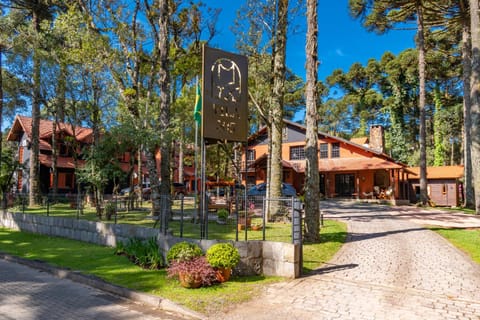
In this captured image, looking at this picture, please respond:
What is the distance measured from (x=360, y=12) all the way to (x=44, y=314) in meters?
25.4

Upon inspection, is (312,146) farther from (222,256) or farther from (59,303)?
(59,303)

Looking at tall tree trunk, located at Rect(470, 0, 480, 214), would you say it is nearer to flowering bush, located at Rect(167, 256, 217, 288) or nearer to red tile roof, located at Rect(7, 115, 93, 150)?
flowering bush, located at Rect(167, 256, 217, 288)

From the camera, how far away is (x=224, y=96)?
8.61 m

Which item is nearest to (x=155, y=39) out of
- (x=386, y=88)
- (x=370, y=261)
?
(x=370, y=261)

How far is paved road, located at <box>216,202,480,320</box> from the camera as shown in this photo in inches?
213

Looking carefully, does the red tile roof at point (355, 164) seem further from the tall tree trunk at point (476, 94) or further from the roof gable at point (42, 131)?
the roof gable at point (42, 131)

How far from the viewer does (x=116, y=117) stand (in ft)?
64.6

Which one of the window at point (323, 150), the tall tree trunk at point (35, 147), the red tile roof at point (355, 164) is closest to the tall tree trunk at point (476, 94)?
the red tile roof at point (355, 164)

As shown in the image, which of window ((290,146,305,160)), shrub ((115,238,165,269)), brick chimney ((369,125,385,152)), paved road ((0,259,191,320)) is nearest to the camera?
paved road ((0,259,191,320))

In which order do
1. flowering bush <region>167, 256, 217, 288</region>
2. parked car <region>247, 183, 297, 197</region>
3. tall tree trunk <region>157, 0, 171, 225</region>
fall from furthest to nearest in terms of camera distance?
parked car <region>247, 183, 297, 197</region>
tall tree trunk <region>157, 0, 171, 225</region>
flowering bush <region>167, 256, 217, 288</region>

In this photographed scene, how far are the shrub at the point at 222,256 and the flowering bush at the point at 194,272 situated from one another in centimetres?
13

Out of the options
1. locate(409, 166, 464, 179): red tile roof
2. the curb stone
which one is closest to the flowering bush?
the curb stone

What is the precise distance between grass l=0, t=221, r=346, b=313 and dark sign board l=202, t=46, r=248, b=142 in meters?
3.02

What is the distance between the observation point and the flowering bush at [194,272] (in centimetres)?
665
